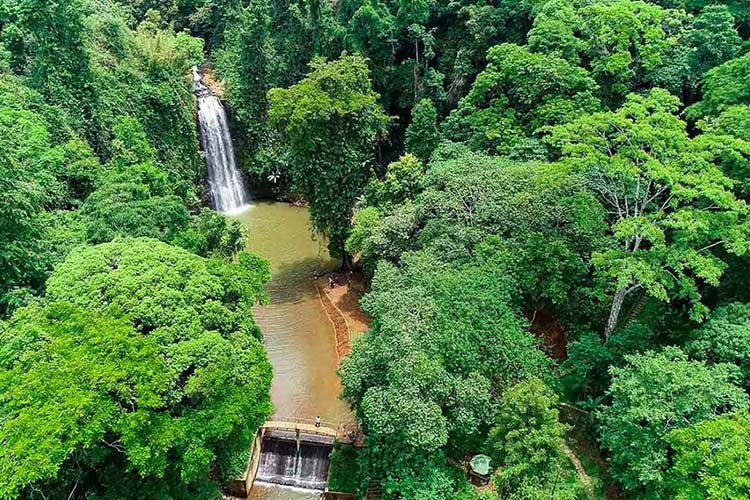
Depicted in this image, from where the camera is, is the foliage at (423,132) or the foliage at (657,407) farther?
the foliage at (423,132)

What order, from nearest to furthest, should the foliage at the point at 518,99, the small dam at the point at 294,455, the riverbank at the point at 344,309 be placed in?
the small dam at the point at 294,455 < the foliage at the point at 518,99 < the riverbank at the point at 344,309

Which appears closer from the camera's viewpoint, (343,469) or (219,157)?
(343,469)

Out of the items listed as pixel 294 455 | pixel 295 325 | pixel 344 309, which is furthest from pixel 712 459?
pixel 295 325

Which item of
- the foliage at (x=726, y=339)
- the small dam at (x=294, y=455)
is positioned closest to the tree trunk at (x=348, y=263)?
the small dam at (x=294, y=455)

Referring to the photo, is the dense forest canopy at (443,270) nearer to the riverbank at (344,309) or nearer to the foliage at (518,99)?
the foliage at (518,99)

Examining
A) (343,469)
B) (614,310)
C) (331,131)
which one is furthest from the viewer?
(331,131)

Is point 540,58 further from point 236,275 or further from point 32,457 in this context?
point 32,457

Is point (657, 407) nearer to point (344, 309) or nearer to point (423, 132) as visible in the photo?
point (344, 309)
